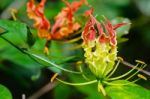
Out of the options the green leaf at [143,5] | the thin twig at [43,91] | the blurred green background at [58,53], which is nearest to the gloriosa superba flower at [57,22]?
the blurred green background at [58,53]

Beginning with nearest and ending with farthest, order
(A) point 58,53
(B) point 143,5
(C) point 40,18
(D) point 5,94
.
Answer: (D) point 5,94
(C) point 40,18
(A) point 58,53
(B) point 143,5

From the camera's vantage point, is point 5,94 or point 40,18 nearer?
point 5,94

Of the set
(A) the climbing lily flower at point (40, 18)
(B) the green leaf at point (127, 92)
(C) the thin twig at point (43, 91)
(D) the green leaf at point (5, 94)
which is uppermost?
(A) the climbing lily flower at point (40, 18)

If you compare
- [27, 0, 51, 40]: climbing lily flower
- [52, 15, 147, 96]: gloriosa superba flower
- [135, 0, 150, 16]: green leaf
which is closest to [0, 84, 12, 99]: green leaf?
[52, 15, 147, 96]: gloriosa superba flower

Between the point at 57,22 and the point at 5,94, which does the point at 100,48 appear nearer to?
the point at 5,94

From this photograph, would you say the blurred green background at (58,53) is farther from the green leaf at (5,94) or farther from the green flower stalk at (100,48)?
the green leaf at (5,94)

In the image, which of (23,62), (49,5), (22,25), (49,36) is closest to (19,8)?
(49,5)

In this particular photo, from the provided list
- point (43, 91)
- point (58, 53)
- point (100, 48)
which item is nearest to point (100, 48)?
point (100, 48)

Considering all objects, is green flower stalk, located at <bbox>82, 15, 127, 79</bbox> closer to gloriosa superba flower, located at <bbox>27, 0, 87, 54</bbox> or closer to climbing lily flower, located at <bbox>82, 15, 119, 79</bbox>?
climbing lily flower, located at <bbox>82, 15, 119, 79</bbox>
